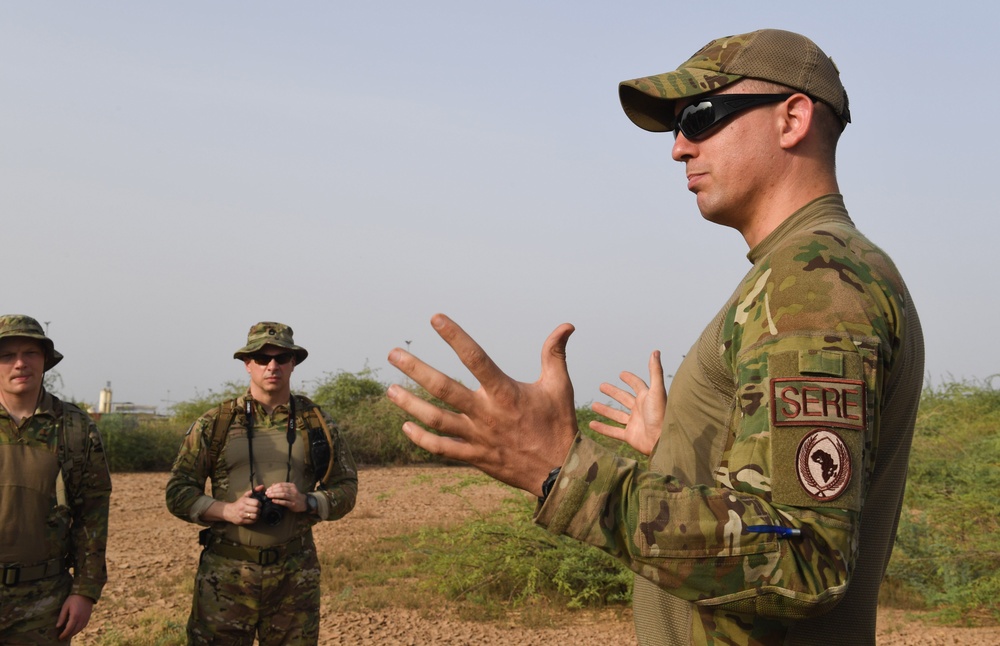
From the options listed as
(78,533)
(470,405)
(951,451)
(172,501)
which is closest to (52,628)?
(78,533)

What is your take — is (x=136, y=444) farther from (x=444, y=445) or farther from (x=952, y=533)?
(x=444, y=445)

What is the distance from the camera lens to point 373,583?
948 centimetres

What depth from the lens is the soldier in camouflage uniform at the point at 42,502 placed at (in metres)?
4.39

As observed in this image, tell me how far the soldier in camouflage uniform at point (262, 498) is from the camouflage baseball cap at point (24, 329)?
952mm

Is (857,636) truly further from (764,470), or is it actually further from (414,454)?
(414,454)

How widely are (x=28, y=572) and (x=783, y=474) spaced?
426cm

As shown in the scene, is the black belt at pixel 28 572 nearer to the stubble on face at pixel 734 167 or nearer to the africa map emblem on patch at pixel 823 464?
the stubble on face at pixel 734 167

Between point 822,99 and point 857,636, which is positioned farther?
point 822,99

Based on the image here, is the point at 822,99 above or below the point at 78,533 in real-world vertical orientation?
above

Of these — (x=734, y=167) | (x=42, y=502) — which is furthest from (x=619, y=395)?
(x=42, y=502)

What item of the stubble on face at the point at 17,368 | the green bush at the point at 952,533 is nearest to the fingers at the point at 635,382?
the stubble on face at the point at 17,368

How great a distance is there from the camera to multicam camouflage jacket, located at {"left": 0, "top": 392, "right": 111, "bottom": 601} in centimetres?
447

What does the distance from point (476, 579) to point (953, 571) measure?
436 cm

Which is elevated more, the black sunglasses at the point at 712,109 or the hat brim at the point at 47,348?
the black sunglasses at the point at 712,109
